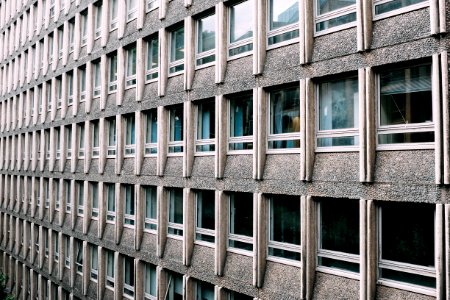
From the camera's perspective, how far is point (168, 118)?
1856 centimetres

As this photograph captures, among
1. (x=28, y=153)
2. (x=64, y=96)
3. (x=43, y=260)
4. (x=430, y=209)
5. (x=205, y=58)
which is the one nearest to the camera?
(x=430, y=209)

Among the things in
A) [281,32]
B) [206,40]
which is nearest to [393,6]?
[281,32]

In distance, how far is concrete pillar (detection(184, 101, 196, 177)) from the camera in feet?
55.0

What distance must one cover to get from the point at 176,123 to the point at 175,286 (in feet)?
20.8

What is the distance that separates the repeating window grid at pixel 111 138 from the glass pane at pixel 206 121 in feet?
23.2

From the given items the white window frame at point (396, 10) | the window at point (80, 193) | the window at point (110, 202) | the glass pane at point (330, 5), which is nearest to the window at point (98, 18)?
the window at point (110, 202)

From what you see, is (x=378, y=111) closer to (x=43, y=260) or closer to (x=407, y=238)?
(x=407, y=238)

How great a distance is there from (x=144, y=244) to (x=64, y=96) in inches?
504

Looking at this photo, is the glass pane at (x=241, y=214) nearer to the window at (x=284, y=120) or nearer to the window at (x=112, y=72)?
the window at (x=284, y=120)

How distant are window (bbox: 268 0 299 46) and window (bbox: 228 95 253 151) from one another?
7.09 ft

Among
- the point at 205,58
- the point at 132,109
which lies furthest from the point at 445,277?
the point at 132,109

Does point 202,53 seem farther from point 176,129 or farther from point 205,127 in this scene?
point 176,129

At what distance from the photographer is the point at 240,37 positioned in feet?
50.6

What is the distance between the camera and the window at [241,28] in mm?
15039
